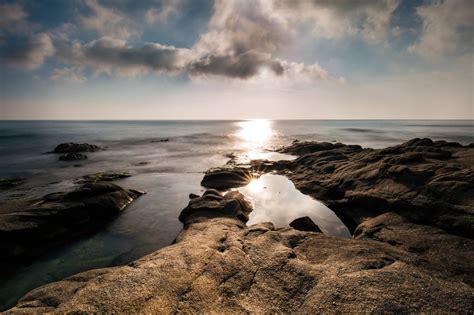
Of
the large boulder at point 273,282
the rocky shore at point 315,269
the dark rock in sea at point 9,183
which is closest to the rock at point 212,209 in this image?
the rocky shore at point 315,269

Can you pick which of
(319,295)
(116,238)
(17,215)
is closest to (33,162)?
(17,215)

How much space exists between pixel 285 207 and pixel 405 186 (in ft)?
29.7

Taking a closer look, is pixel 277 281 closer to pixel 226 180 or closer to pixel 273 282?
pixel 273 282

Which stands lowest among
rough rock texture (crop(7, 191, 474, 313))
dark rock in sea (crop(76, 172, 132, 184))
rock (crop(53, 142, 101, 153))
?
dark rock in sea (crop(76, 172, 132, 184))

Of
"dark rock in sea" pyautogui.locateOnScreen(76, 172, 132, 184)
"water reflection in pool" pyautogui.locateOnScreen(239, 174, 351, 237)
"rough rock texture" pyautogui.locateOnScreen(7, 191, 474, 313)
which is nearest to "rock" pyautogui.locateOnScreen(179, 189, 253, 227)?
"water reflection in pool" pyautogui.locateOnScreen(239, 174, 351, 237)

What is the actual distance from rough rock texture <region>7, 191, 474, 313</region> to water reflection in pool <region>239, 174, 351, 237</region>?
6.50 m

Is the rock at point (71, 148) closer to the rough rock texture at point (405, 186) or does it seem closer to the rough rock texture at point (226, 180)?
the rough rock texture at point (226, 180)

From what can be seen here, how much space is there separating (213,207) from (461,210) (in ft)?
46.6

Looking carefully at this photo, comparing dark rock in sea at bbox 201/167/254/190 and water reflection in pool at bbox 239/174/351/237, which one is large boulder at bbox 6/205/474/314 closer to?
water reflection in pool at bbox 239/174/351/237

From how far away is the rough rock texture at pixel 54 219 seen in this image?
44.5 feet

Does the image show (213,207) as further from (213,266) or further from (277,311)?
(277,311)

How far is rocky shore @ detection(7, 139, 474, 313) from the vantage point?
260 inches

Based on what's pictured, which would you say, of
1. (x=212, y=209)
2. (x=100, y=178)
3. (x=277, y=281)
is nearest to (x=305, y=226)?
(x=212, y=209)

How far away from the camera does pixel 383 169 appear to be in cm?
1880
